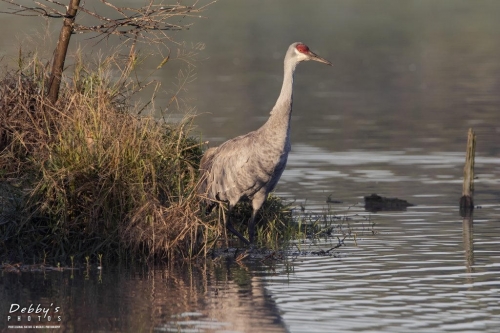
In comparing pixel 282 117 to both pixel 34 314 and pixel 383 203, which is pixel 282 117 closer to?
pixel 383 203

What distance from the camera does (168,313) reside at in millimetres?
8773

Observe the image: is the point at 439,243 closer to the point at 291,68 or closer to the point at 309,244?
the point at 309,244

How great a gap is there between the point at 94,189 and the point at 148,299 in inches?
74.3

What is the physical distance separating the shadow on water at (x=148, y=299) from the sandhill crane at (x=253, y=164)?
0.98 metres

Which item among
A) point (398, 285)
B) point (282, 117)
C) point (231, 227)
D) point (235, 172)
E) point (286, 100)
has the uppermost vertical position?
point (286, 100)

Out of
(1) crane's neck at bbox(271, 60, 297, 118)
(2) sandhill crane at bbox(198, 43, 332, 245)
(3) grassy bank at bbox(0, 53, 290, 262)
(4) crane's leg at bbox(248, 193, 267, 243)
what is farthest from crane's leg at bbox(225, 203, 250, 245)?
(1) crane's neck at bbox(271, 60, 297, 118)

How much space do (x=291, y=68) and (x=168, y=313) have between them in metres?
3.98

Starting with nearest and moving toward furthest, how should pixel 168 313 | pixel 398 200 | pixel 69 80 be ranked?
pixel 168 313 → pixel 69 80 → pixel 398 200

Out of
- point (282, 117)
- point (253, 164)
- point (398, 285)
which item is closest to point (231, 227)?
point (253, 164)

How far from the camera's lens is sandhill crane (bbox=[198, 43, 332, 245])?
11.4 m

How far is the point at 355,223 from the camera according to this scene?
13336mm

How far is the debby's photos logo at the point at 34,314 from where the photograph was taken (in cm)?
853

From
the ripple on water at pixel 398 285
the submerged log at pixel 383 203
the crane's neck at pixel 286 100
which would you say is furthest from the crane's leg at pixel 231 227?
the submerged log at pixel 383 203

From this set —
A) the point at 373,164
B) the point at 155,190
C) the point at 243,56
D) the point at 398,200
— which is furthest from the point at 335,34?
the point at 155,190
